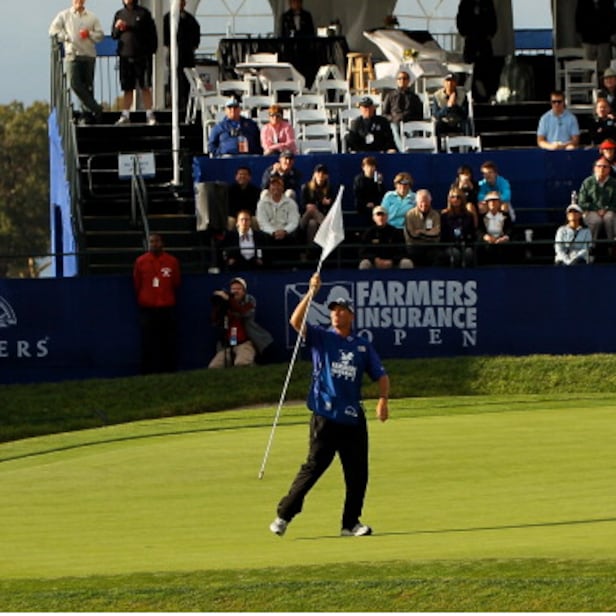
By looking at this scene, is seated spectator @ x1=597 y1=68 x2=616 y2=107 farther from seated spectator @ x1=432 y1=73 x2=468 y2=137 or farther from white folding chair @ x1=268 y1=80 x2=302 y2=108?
white folding chair @ x1=268 y1=80 x2=302 y2=108

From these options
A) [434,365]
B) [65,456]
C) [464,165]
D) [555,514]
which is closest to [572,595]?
[555,514]

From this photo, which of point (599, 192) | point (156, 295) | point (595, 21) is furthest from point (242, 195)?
point (595, 21)

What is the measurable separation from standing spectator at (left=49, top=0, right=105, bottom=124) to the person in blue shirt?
18570 mm

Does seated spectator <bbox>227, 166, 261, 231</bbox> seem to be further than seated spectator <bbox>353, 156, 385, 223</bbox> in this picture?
No

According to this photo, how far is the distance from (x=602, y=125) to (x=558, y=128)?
0.73 m

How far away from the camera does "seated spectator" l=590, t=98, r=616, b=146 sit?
33.5 meters

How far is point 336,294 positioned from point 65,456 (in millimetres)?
6951

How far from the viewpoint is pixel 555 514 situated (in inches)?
703

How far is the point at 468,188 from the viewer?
3039 cm

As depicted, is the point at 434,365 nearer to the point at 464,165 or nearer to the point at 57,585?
the point at 464,165

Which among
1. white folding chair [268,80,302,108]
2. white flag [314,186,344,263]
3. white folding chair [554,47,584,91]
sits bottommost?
white flag [314,186,344,263]

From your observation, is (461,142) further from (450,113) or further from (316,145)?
(316,145)

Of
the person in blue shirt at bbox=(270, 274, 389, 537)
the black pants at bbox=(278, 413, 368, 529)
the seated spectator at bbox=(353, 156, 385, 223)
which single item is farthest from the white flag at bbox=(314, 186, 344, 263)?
the seated spectator at bbox=(353, 156, 385, 223)

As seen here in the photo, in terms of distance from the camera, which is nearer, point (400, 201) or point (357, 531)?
point (357, 531)
